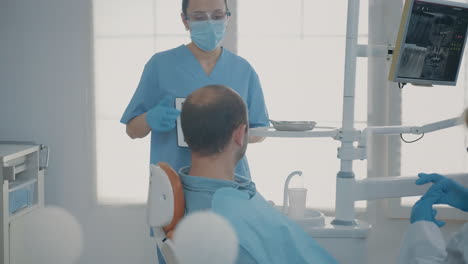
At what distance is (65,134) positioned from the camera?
3.22 meters

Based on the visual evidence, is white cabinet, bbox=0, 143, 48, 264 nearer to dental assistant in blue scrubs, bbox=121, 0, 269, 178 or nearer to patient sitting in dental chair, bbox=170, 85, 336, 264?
dental assistant in blue scrubs, bbox=121, 0, 269, 178

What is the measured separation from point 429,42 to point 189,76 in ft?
2.80

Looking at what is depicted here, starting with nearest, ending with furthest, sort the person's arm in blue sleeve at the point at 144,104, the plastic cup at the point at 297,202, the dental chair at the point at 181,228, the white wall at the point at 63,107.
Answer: the dental chair at the point at 181,228 → the plastic cup at the point at 297,202 → the person's arm in blue sleeve at the point at 144,104 → the white wall at the point at 63,107

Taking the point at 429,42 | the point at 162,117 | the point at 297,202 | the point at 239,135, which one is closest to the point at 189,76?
Answer: the point at 162,117

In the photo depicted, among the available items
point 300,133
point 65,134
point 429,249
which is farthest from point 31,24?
point 429,249

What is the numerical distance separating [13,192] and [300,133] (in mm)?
1656

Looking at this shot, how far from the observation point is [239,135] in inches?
57.4

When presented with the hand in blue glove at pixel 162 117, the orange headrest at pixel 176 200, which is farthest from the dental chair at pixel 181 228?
the hand in blue glove at pixel 162 117

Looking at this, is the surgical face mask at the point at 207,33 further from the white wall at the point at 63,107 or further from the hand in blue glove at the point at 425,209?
the white wall at the point at 63,107

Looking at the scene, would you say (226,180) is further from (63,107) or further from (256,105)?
(63,107)

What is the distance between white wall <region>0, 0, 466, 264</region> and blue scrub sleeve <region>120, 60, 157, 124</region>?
1.11 m

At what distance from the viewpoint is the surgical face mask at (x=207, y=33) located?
2102 mm

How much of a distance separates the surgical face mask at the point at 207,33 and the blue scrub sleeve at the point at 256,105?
21cm

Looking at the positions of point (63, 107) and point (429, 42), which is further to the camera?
point (63, 107)
